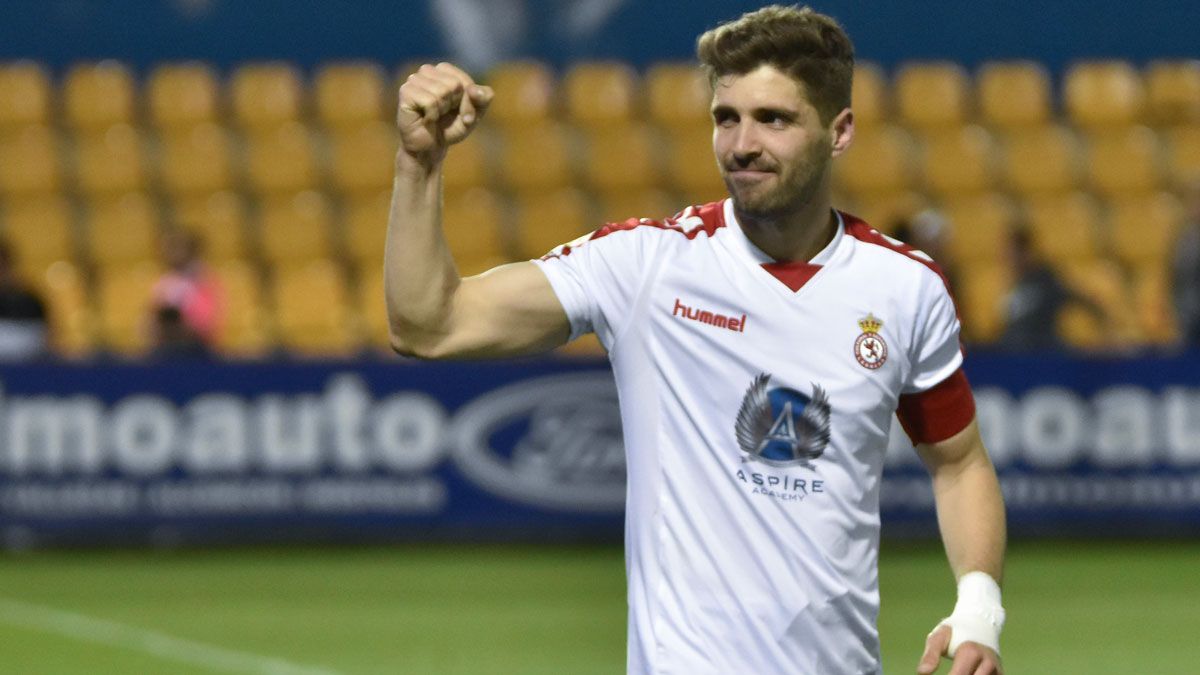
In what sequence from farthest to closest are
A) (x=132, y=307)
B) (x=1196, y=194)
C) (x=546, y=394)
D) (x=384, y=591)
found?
(x=132, y=307)
(x=1196, y=194)
(x=546, y=394)
(x=384, y=591)

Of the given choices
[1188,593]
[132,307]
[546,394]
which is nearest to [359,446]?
[546,394]

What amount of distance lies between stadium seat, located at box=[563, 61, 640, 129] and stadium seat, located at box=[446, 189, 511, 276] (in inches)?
64.6

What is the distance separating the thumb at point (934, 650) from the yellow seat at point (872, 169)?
41.4ft

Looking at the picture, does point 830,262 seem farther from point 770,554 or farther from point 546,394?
point 546,394

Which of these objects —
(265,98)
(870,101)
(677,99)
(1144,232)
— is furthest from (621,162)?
(1144,232)

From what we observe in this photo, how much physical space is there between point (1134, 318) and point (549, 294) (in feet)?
40.0

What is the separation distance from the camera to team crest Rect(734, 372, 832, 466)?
392cm

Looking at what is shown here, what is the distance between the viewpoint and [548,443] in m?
12.8

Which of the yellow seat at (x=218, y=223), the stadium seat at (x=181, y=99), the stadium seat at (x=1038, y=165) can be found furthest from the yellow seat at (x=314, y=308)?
the stadium seat at (x=1038, y=165)

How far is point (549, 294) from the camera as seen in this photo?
3.98m

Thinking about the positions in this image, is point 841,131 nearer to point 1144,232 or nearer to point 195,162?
point 195,162

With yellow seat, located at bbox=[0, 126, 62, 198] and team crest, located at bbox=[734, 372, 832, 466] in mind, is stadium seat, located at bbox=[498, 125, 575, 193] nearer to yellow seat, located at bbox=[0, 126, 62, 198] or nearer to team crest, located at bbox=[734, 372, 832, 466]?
yellow seat, located at bbox=[0, 126, 62, 198]

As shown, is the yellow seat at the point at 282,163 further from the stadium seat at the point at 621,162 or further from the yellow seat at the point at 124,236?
the stadium seat at the point at 621,162

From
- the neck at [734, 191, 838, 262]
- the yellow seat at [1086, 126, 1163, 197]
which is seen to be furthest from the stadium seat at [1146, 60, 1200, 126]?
the neck at [734, 191, 838, 262]
